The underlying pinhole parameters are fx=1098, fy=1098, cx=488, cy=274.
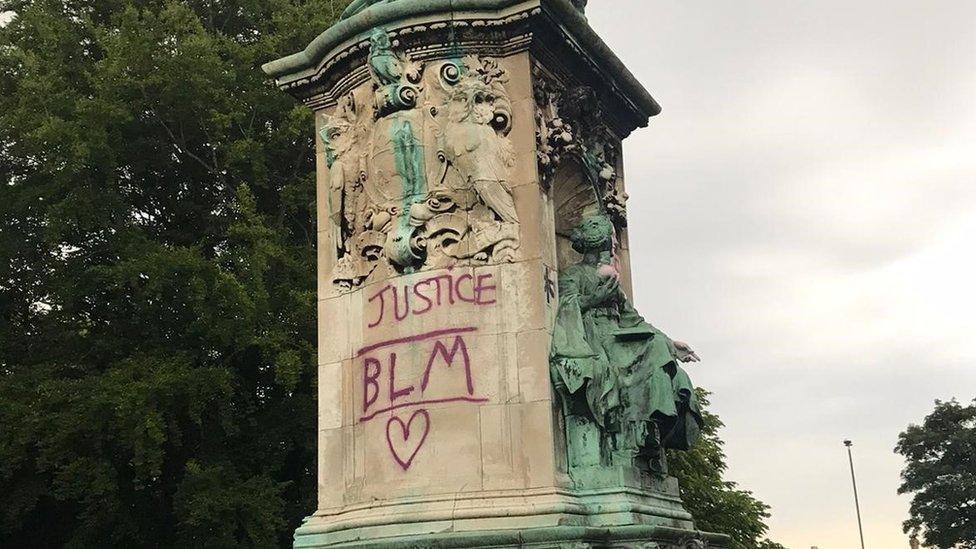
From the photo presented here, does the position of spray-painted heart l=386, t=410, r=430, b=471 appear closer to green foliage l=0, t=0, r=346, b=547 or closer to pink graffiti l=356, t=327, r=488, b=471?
pink graffiti l=356, t=327, r=488, b=471

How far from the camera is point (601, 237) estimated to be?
29.8 feet

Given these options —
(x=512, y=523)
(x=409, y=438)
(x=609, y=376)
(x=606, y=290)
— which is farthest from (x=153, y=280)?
(x=512, y=523)

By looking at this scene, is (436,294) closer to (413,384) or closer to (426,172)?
(413,384)

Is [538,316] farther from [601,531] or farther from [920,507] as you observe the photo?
[920,507]

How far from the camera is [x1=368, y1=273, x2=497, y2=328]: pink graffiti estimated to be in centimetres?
841

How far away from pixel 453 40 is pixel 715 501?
20.0 metres

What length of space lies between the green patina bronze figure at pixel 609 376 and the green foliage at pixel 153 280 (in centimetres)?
865

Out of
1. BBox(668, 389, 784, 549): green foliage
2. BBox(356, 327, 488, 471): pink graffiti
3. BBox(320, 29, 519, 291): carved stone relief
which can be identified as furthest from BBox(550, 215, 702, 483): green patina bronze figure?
BBox(668, 389, 784, 549): green foliage

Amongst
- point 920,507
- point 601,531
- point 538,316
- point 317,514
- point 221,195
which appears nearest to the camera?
point 601,531

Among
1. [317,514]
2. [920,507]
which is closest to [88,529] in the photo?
[317,514]

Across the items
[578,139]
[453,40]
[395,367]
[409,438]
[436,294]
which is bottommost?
[409,438]

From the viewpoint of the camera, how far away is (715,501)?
26609 millimetres

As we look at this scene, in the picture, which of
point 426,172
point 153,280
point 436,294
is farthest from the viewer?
point 153,280

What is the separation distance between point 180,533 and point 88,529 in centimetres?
148
